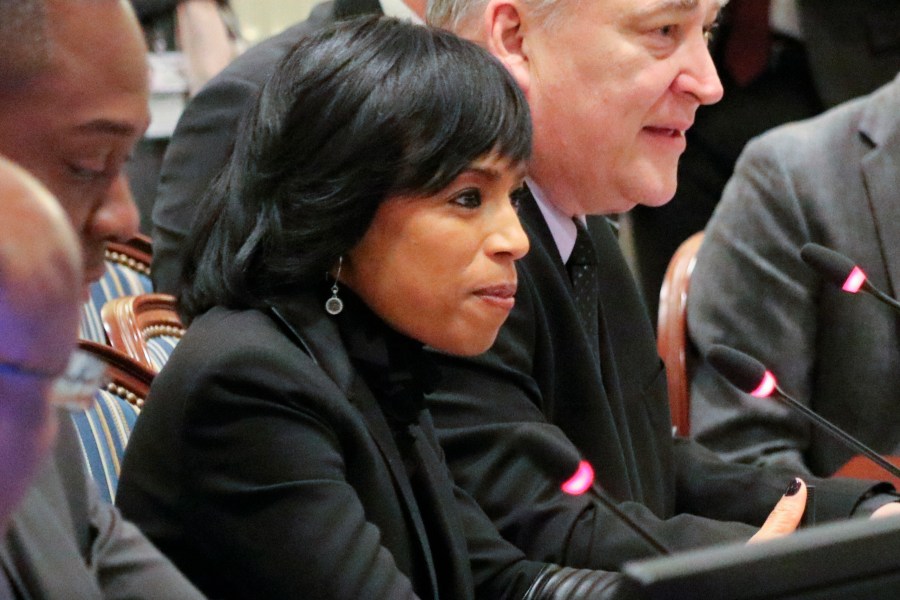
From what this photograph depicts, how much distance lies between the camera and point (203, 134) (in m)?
2.32

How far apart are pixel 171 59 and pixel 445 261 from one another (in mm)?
1856

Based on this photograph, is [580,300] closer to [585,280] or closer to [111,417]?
[585,280]

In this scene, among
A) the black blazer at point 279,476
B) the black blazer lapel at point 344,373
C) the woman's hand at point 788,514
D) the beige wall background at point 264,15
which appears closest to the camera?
the black blazer at point 279,476

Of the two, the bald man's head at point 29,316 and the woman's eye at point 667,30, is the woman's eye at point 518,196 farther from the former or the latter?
the bald man's head at point 29,316

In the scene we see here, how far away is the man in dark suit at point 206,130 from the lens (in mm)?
2271

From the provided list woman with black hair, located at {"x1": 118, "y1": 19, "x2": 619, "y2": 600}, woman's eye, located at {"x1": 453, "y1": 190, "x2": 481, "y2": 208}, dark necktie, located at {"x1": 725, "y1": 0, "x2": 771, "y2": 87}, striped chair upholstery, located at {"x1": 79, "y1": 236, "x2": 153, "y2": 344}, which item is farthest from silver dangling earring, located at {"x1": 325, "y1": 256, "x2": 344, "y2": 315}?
dark necktie, located at {"x1": 725, "y1": 0, "x2": 771, "y2": 87}

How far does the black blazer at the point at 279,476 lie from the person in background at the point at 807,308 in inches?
36.3

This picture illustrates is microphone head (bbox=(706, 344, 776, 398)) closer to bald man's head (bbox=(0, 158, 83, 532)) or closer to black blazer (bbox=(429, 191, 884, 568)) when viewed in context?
black blazer (bbox=(429, 191, 884, 568))

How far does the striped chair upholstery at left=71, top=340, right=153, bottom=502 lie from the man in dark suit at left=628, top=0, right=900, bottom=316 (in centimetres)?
209

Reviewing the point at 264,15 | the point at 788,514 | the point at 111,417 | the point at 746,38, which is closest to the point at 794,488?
the point at 788,514

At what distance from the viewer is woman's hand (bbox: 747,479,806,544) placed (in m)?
1.50

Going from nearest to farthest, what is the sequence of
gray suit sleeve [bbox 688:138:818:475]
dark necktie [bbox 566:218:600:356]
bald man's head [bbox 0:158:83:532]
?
bald man's head [bbox 0:158:83:532] < dark necktie [bbox 566:218:600:356] < gray suit sleeve [bbox 688:138:818:475]

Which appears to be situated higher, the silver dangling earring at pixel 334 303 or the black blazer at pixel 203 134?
the silver dangling earring at pixel 334 303

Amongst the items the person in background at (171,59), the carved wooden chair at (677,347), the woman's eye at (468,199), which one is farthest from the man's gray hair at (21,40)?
the person in background at (171,59)
